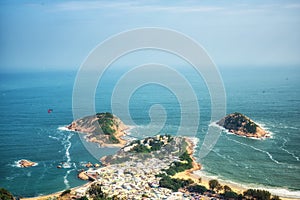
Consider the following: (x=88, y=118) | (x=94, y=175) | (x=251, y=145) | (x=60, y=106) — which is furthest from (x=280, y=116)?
(x=60, y=106)

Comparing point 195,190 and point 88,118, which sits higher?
point 88,118

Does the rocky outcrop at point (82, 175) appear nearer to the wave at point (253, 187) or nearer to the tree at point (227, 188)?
the wave at point (253, 187)

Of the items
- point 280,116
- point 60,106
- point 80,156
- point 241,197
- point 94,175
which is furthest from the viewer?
point 60,106

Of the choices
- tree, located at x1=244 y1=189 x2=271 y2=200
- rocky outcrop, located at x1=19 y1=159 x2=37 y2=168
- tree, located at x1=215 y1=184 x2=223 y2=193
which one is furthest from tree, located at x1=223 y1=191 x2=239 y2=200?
rocky outcrop, located at x1=19 y1=159 x2=37 y2=168

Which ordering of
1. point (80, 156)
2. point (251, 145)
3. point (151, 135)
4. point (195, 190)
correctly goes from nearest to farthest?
1. point (195, 190)
2. point (80, 156)
3. point (251, 145)
4. point (151, 135)

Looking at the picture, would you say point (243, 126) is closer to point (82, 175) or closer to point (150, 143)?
point (150, 143)

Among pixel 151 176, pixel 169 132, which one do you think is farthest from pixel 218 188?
pixel 169 132

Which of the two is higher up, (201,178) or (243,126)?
(243,126)

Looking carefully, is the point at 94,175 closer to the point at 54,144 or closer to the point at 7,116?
the point at 54,144
